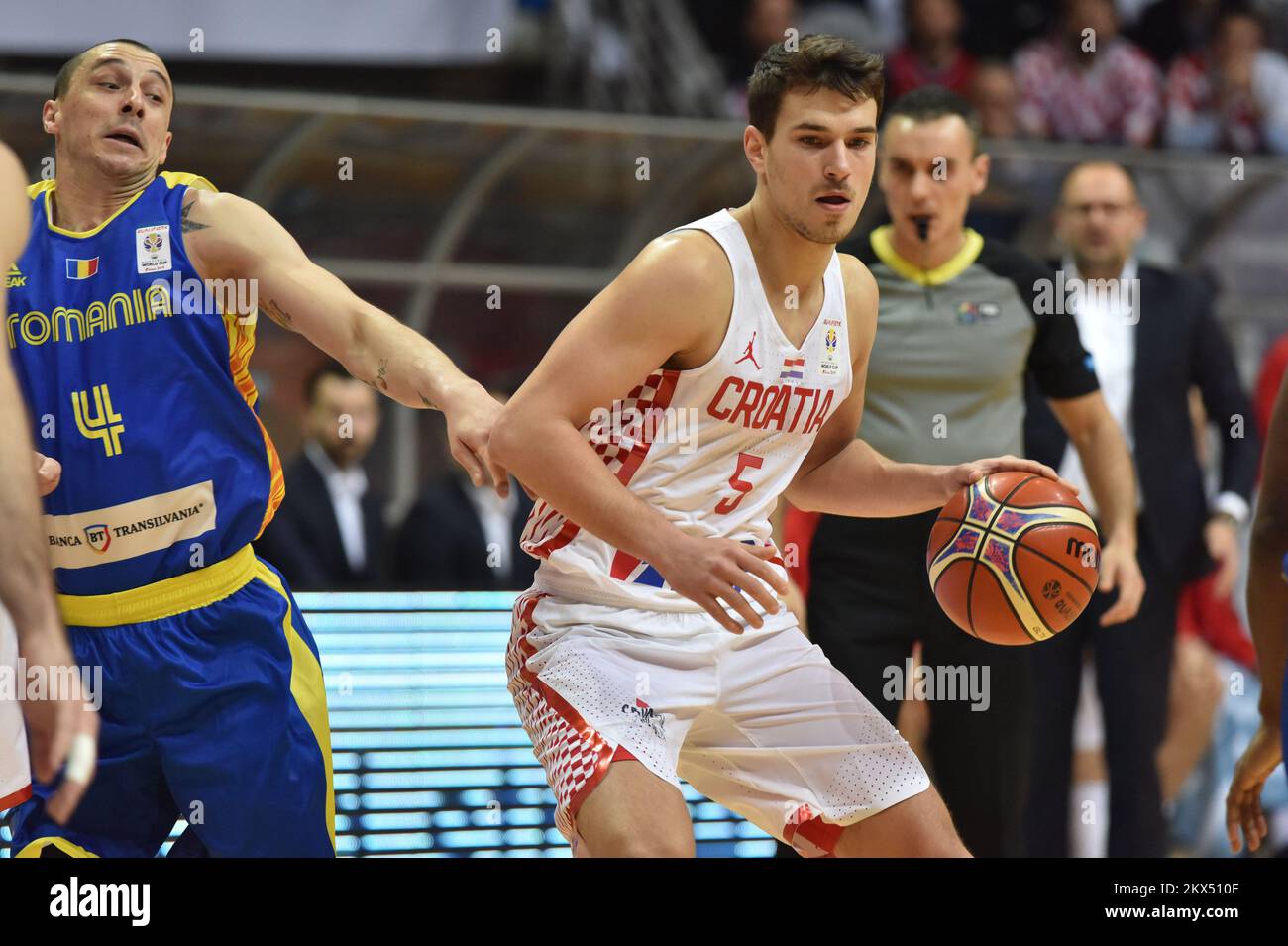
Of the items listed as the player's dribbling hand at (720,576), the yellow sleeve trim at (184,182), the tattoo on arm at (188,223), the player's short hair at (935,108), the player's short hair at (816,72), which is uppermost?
the player's short hair at (935,108)

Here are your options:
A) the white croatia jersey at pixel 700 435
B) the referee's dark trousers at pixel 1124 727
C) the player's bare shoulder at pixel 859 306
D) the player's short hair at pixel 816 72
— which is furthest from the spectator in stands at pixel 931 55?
the white croatia jersey at pixel 700 435

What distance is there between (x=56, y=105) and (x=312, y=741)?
161cm

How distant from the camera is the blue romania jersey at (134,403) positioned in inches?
142

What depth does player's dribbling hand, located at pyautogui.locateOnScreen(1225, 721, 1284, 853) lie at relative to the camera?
3.40 metres

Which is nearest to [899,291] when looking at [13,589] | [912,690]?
[912,690]

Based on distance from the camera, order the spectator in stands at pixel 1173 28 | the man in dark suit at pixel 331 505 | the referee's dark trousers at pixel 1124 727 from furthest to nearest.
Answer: the spectator in stands at pixel 1173 28, the man in dark suit at pixel 331 505, the referee's dark trousers at pixel 1124 727

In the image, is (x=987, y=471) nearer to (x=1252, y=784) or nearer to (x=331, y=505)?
(x=1252, y=784)

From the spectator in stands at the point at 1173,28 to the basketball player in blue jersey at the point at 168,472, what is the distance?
8.83 meters

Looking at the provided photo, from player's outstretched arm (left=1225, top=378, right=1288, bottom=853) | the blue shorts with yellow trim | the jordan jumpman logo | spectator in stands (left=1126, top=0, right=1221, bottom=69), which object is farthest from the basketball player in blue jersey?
spectator in stands (left=1126, top=0, right=1221, bottom=69)

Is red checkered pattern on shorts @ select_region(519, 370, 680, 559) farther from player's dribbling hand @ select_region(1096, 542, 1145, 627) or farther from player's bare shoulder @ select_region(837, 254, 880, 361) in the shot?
player's dribbling hand @ select_region(1096, 542, 1145, 627)
